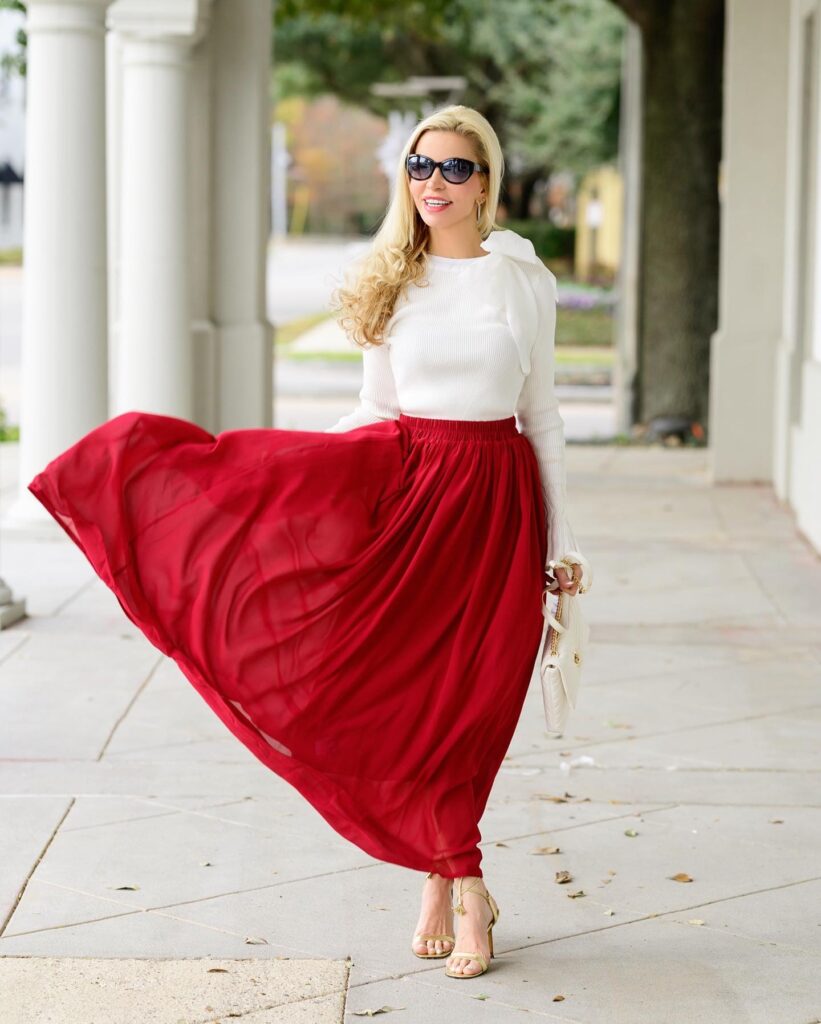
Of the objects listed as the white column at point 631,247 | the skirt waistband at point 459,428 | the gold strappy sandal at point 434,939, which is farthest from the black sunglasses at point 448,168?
the white column at point 631,247

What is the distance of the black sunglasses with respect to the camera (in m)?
3.98

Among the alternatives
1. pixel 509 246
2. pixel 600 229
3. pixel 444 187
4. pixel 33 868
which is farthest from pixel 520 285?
pixel 600 229

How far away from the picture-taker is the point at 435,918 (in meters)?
4.04

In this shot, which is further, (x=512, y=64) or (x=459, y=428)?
(x=512, y=64)

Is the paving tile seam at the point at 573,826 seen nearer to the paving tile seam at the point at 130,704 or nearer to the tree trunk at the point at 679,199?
the paving tile seam at the point at 130,704

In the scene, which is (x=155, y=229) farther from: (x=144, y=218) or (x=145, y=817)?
(x=145, y=817)

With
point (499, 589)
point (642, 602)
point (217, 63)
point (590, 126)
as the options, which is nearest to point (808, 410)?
point (642, 602)

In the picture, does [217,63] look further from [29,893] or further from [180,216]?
[29,893]

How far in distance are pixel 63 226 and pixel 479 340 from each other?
21.1 feet

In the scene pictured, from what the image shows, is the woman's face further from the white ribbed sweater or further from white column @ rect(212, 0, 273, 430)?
white column @ rect(212, 0, 273, 430)

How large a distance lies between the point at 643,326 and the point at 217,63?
5766mm

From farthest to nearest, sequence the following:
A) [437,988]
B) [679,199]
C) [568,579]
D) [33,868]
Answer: [679,199]
[33,868]
[568,579]
[437,988]

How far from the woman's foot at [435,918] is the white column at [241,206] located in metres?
8.93

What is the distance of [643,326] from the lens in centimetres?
1681
